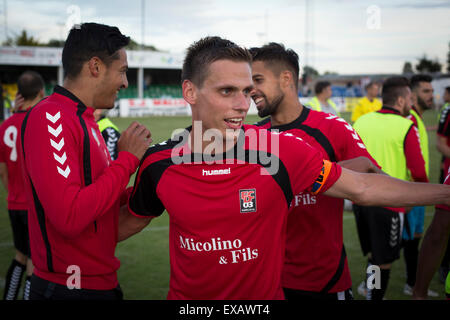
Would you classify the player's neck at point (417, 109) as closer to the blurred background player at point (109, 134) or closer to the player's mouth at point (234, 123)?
the blurred background player at point (109, 134)

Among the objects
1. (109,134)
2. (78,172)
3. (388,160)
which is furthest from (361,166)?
(109,134)

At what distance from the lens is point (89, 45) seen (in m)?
2.43

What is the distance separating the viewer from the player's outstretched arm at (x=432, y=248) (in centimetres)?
356

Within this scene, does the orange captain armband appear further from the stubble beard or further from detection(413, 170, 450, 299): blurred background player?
detection(413, 170, 450, 299): blurred background player

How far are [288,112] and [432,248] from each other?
5.80 feet

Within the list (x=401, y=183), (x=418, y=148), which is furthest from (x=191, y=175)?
(x=418, y=148)

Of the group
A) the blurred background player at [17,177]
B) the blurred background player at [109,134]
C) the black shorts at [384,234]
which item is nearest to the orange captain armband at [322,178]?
the black shorts at [384,234]

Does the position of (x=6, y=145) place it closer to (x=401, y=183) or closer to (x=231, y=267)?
(x=231, y=267)

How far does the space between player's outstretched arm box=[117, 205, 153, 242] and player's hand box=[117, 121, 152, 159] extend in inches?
16.0

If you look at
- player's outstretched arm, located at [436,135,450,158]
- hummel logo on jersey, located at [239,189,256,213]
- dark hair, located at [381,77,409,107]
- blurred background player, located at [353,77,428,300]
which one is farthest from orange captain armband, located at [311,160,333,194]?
player's outstretched arm, located at [436,135,450,158]

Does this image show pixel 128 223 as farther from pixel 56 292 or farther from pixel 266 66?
pixel 266 66

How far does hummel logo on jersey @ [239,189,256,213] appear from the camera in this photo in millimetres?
2151

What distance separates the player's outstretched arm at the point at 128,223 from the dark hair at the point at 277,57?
1.70m

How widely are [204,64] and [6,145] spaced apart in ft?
11.2
